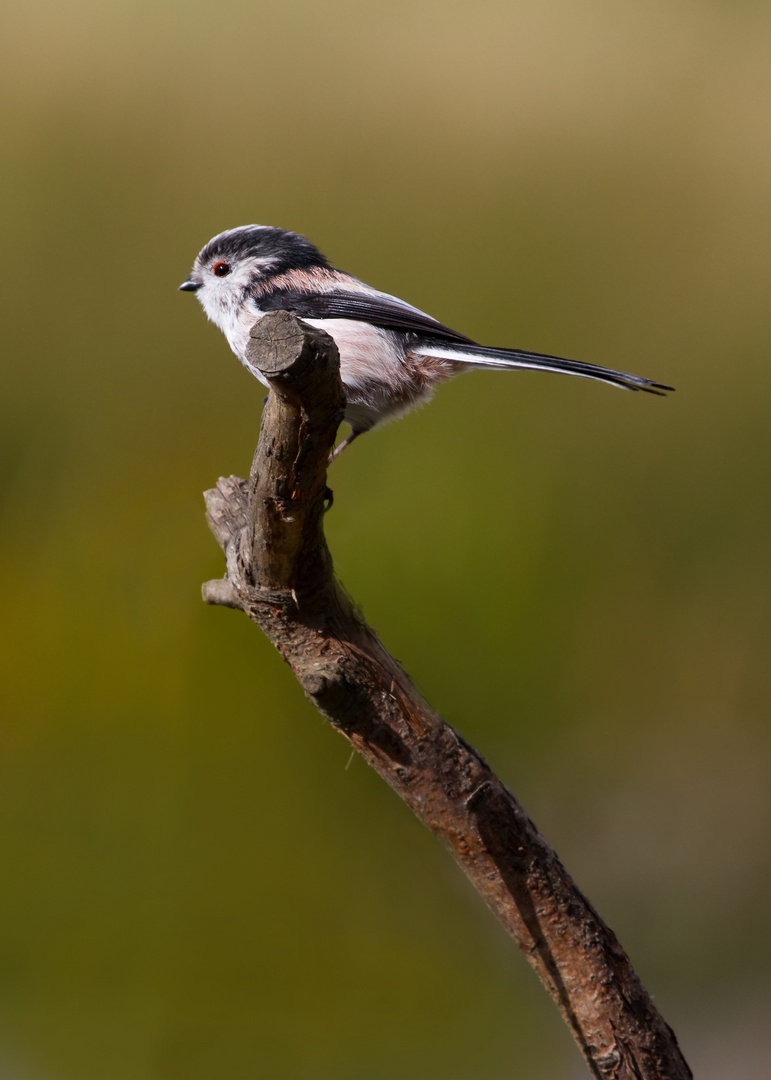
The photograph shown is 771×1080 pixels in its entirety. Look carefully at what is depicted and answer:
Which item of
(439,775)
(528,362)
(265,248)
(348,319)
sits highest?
(265,248)

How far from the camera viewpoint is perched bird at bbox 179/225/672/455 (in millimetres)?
1505

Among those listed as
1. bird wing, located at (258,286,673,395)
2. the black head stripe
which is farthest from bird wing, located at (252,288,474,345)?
the black head stripe

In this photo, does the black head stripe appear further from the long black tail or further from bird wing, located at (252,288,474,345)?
the long black tail

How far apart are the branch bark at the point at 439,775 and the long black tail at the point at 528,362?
42cm

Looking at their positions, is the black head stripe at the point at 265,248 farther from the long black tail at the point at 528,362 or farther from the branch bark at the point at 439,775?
the branch bark at the point at 439,775

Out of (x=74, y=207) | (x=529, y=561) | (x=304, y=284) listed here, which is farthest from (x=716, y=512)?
(x=74, y=207)

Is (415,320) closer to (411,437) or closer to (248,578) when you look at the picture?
(248,578)

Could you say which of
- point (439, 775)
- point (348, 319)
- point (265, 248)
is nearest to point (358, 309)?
point (348, 319)

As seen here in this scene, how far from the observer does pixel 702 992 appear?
2.22 m

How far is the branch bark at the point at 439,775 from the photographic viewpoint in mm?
1263

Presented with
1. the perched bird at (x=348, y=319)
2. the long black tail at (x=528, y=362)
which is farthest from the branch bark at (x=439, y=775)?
the long black tail at (x=528, y=362)

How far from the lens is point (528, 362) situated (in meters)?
1.38

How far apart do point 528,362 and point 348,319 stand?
0.37 metres

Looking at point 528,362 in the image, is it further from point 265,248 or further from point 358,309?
point 265,248
